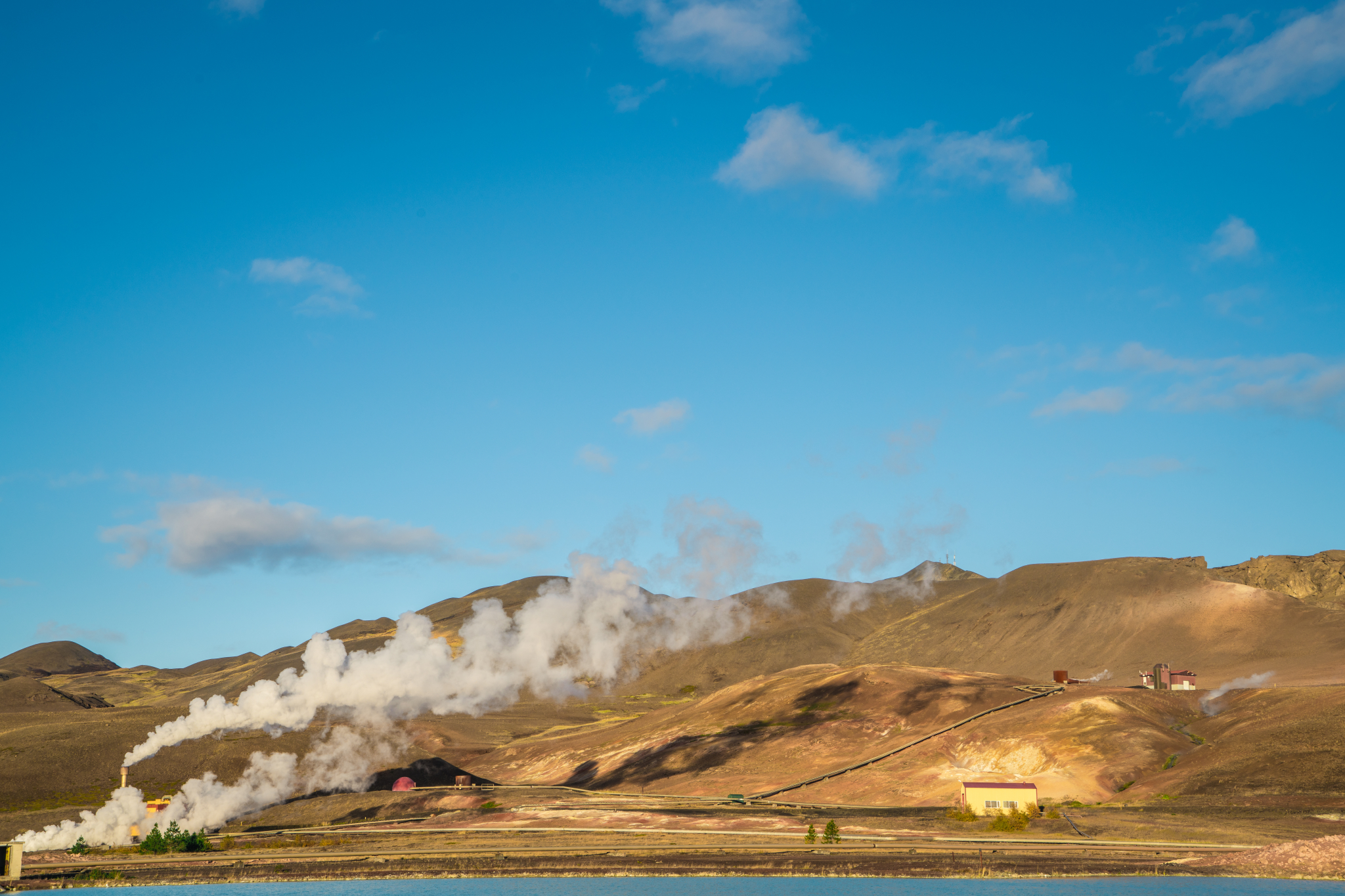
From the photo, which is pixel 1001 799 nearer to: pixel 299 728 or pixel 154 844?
pixel 154 844

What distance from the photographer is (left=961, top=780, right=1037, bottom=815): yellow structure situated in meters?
105

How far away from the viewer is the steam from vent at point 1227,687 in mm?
147875

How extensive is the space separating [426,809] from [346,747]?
1363 inches

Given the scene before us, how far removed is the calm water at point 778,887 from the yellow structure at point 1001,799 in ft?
103

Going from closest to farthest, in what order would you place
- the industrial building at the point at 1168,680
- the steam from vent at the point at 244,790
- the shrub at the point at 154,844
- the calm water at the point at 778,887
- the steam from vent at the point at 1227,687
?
the calm water at the point at 778,887
the shrub at the point at 154,844
the steam from vent at the point at 244,790
the steam from vent at the point at 1227,687
the industrial building at the point at 1168,680

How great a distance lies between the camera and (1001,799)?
105250 mm

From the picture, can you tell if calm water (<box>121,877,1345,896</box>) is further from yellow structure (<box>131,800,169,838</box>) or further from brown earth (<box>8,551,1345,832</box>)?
brown earth (<box>8,551,1345,832</box>)

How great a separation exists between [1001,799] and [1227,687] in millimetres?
86988

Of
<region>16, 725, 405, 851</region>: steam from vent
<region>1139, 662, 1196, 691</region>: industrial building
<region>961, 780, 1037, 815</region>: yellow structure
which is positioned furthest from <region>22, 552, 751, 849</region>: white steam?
<region>1139, 662, 1196, 691</region>: industrial building

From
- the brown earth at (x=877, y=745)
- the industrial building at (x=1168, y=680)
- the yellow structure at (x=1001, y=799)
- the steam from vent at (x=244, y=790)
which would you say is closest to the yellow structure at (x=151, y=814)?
the steam from vent at (x=244, y=790)

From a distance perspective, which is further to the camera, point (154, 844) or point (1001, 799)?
point (154, 844)

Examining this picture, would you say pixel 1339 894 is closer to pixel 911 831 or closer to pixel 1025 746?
pixel 911 831

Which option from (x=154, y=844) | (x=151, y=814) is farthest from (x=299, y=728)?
(x=154, y=844)

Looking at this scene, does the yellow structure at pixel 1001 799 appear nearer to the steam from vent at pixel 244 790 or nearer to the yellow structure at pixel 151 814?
the yellow structure at pixel 151 814
